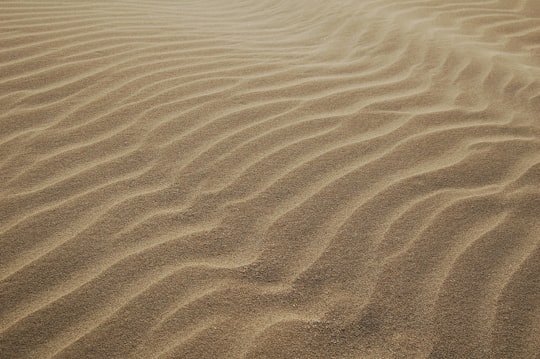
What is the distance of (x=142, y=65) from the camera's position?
100 inches

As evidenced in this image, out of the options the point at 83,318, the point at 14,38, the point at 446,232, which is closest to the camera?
the point at 83,318

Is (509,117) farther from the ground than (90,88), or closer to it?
closer to it

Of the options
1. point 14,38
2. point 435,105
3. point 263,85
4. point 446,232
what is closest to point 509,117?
point 435,105

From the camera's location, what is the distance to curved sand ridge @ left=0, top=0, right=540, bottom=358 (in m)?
1.25

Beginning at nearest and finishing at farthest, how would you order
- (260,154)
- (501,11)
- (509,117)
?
1. (260,154)
2. (509,117)
3. (501,11)

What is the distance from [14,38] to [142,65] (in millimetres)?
1007

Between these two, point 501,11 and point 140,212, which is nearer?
point 140,212

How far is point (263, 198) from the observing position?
65.8 inches

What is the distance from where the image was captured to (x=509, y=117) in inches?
86.0

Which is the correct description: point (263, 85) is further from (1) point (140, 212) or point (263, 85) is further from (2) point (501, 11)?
(2) point (501, 11)

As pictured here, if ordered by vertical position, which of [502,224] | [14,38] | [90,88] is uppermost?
[14,38]

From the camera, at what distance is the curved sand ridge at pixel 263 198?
1.25 m

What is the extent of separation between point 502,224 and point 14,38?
331 cm

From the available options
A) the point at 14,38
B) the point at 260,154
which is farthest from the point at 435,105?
the point at 14,38
